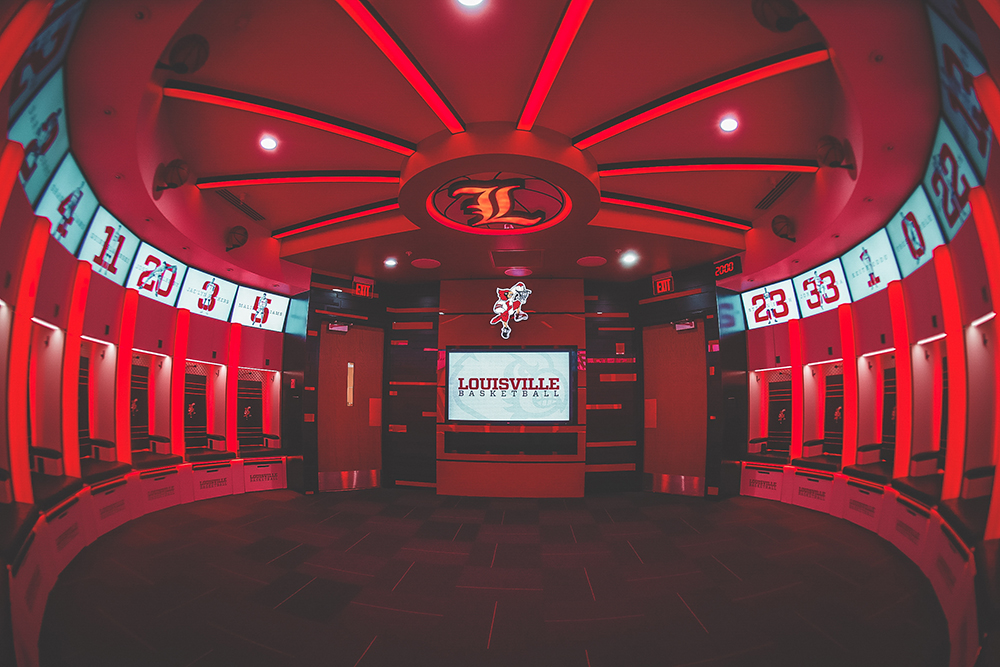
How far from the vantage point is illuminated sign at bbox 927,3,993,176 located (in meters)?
2.04

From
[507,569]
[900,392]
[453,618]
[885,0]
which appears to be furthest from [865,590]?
[885,0]

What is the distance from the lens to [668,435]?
6.09 metres

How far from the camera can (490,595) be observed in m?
2.84

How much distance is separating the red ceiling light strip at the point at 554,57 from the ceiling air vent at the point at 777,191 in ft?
9.19

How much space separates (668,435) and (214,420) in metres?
7.21

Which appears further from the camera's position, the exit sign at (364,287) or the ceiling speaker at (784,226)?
the exit sign at (364,287)

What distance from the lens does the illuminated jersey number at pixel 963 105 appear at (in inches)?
83.4

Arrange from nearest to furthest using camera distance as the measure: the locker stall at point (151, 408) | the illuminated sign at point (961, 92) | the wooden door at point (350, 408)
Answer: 1. the illuminated sign at point (961, 92)
2. the locker stall at point (151, 408)
3. the wooden door at point (350, 408)

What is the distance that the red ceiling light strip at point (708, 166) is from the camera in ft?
11.5

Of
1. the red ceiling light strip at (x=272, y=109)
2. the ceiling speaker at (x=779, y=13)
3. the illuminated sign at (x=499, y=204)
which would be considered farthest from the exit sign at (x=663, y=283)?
the red ceiling light strip at (x=272, y=109)

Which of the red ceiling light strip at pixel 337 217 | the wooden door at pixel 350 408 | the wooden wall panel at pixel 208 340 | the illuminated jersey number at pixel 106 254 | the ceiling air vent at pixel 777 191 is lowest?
the wooden door at pixel 350 408

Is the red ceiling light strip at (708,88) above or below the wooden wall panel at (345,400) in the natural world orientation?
above

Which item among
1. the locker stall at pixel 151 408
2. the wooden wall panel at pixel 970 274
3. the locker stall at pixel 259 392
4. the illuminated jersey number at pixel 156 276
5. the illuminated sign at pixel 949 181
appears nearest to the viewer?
the illuminated sign at pixel 949 181

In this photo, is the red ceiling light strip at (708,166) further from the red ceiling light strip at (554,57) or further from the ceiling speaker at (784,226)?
the red ceiling light strip at (554,57)
